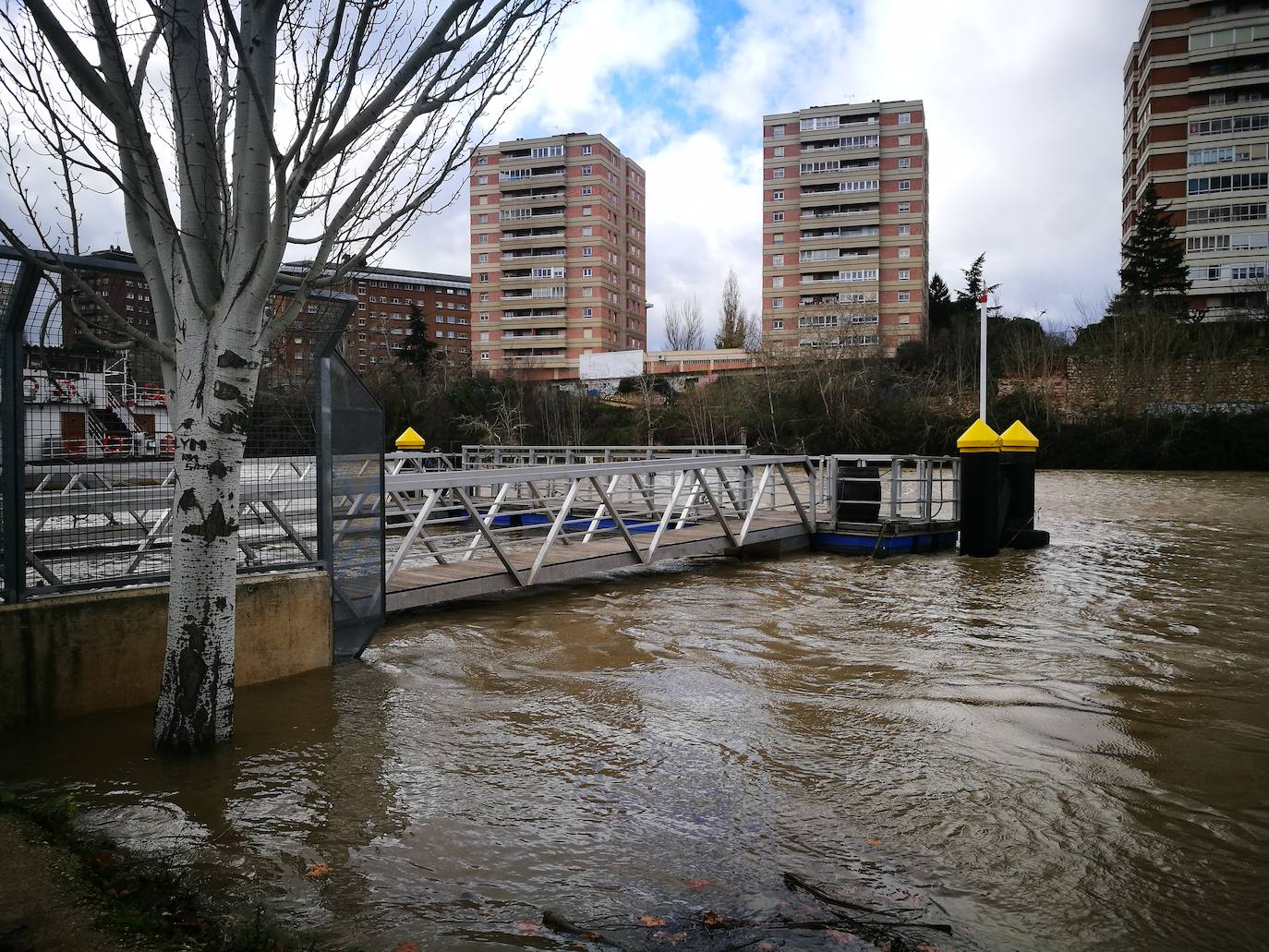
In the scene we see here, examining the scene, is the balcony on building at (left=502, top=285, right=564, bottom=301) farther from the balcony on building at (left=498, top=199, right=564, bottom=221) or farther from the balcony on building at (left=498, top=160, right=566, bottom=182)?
the balcony on building at (left=498, top=160, right=566, bottom=182)

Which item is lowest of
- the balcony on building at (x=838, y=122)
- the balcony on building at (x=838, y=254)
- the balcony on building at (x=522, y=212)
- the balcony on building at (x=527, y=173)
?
the balcony on building at (x=838, y=254)

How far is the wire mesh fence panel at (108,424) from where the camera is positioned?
4727 mm

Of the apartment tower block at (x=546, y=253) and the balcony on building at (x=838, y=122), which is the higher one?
the balcony on building at (x=838, y=122)

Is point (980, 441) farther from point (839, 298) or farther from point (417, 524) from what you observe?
point (839, 298)

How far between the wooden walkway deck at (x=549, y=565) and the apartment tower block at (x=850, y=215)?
61.3 metres

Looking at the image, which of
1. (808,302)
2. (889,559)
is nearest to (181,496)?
(889,559)

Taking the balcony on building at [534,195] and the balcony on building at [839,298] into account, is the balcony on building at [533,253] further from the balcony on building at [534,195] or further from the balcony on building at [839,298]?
the balcony on building at [839,298]

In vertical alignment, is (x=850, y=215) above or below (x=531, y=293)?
above

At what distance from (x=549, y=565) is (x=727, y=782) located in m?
5.26

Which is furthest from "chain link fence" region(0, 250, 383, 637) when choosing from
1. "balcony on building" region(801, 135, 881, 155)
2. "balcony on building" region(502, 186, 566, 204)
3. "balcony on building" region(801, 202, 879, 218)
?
"balcony on building" region(502, 186, 566, 204)

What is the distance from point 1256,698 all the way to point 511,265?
77.6 metres

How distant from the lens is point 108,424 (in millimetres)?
5129

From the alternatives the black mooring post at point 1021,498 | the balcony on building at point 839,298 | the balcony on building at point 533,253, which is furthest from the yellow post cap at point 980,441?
the balcony on building at point 533,253

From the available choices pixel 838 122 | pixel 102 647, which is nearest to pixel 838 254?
pixel 838 122
